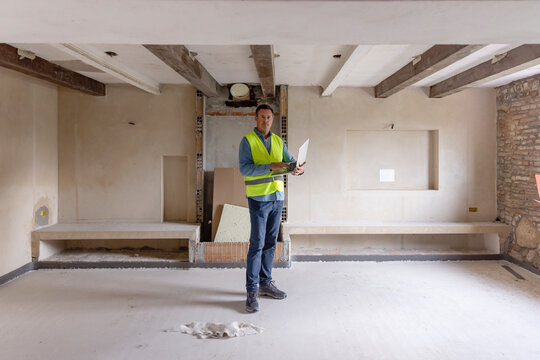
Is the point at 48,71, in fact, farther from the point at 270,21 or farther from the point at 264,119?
the point at 270,21

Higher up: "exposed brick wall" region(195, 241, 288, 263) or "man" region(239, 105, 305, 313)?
"man" region(239, 105, 305, 313)

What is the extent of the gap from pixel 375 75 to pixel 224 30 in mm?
3075

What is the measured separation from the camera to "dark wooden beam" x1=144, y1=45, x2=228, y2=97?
2891mm

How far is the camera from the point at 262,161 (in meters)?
3.20

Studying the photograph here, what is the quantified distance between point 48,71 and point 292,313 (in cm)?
371

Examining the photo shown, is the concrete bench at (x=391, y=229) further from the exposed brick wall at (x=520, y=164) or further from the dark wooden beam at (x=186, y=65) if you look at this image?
the dark wooden beam at (x=186, y=65)

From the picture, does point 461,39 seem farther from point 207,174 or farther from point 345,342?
point 207,174

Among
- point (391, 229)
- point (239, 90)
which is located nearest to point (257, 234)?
point (391, 229)

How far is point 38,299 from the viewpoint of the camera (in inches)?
133

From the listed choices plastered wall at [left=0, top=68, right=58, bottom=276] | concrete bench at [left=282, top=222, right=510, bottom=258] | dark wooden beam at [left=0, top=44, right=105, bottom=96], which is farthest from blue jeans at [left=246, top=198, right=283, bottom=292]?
plastered wall at [left=0, top=68, right=58, bottom=276]

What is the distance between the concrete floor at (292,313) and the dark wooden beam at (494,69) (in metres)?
2.28

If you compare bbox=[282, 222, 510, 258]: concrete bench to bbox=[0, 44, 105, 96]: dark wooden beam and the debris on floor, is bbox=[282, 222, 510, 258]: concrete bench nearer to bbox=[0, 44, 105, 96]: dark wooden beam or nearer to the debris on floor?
the debris on floor

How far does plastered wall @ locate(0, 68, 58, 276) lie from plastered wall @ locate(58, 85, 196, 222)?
25 centimetres

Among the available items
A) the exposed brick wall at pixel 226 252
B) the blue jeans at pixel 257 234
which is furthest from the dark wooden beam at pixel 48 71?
the blue jeans at pixel 257 234
